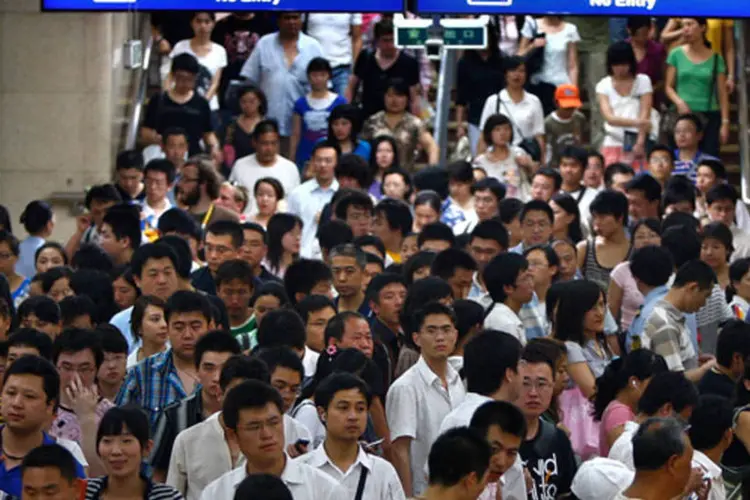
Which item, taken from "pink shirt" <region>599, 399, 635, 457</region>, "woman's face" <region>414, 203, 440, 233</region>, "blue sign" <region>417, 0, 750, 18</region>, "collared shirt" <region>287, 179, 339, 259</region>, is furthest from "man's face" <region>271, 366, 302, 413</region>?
"collared shirt" <region>287, 179, 339, 259</region>

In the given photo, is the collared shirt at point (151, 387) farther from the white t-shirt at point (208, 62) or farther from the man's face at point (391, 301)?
the white t-shirt at point (208, 62)

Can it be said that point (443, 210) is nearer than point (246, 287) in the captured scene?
No

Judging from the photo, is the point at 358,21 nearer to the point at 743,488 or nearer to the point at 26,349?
the point at 26,349

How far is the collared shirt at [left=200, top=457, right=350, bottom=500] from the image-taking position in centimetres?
845

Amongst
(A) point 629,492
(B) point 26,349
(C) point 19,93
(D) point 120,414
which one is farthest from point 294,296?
(C) point 19,93

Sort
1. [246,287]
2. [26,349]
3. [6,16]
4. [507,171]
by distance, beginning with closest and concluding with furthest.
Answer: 1. [26,349]
2. [246,287]
3. [507,171]
4. [6,16]

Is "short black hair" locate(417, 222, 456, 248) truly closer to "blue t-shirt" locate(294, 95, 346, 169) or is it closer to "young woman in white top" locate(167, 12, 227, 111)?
"blue t-shirt" locate(294, 95, 346, 169)

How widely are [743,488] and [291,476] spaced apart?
180cm

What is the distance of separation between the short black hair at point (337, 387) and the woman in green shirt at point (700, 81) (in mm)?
10626

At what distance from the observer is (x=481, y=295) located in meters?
12.8

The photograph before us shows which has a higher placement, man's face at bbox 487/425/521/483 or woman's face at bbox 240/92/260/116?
woman's face at bbox 240/92/260/116

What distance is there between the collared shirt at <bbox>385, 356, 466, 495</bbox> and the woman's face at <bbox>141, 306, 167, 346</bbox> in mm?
Answer: 1375

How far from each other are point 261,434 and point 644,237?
5.88m

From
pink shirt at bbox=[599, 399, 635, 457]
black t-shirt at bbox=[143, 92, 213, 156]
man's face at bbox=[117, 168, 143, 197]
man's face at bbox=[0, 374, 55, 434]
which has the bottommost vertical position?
pink shirt at bbox=[599, 399, 635, 457]
